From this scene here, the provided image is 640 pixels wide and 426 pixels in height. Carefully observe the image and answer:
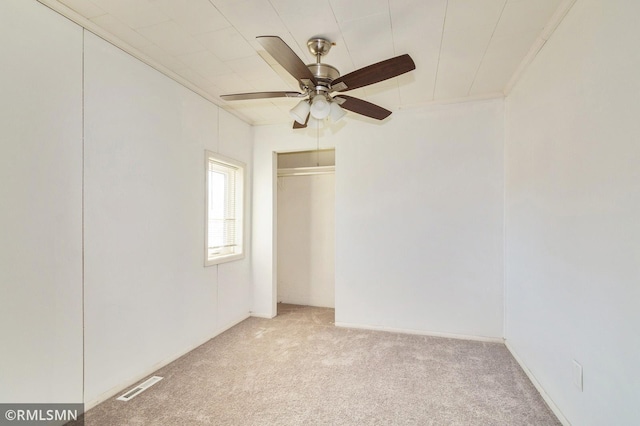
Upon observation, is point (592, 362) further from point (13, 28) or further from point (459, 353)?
point (13, 28)

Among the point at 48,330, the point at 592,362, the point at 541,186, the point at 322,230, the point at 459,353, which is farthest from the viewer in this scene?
the point at 322,230

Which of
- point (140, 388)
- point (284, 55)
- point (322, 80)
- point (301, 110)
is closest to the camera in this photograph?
point (284, 55)

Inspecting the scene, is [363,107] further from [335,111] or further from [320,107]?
[320,107]

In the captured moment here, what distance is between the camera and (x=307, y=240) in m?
4.77

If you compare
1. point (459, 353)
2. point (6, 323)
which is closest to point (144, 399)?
point (6, 323)

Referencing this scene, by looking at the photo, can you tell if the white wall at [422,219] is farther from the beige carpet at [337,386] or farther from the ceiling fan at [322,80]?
the ceiling fan at [322,80]

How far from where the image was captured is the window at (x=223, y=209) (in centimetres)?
348

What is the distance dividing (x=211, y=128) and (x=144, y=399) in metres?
2.59

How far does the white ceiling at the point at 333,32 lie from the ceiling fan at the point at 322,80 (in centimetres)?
25

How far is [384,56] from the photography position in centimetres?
244

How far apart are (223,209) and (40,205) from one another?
2.04 m

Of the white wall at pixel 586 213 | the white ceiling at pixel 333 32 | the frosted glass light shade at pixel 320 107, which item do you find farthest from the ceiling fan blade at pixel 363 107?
the white wall at pixel 586 213

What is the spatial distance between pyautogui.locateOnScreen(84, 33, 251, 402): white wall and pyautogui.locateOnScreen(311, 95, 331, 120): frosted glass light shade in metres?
1.50

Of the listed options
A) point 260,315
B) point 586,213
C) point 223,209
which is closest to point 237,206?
point 223,209
